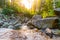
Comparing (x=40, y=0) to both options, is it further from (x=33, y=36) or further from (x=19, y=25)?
(x=33, y=36)

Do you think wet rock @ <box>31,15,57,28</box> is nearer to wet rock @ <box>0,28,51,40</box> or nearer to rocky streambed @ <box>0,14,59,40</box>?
rocky streambed @ <box>0,14,59,40</box>

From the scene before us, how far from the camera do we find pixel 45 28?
19.0 feet

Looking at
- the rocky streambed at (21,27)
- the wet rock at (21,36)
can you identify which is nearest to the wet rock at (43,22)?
the rocky streambed at (21,27)

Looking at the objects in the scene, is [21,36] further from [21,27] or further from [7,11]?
[7,11]

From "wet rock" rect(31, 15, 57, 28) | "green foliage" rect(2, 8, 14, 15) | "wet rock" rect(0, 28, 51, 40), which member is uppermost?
"green foliage" rect(2, 8, 14, 15)

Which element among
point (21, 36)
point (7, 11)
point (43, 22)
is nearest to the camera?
point (21, 36)

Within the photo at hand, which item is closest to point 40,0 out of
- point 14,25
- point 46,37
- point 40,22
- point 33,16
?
point 33,16

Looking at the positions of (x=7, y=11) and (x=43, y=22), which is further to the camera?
(x=7, y=11)

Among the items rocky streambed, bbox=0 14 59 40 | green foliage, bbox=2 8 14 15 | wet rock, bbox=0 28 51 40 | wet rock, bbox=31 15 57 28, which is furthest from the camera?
green foliage, bbox=2 8 14 15

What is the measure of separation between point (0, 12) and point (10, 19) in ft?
2.06

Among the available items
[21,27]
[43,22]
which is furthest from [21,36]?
[43,22]

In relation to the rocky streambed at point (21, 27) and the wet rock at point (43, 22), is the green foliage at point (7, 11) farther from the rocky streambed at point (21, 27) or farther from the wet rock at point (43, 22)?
the wet rock at point (43, 22)

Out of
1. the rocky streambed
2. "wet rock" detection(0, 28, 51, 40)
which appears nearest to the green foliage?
the rocky streambed

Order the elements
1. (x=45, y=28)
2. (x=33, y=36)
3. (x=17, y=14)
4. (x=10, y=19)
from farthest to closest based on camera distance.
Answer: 1. (x=17, y=14)
2. (x=10, y=19)
3. (x=45, y=28)
4. (x=33, y=36)
